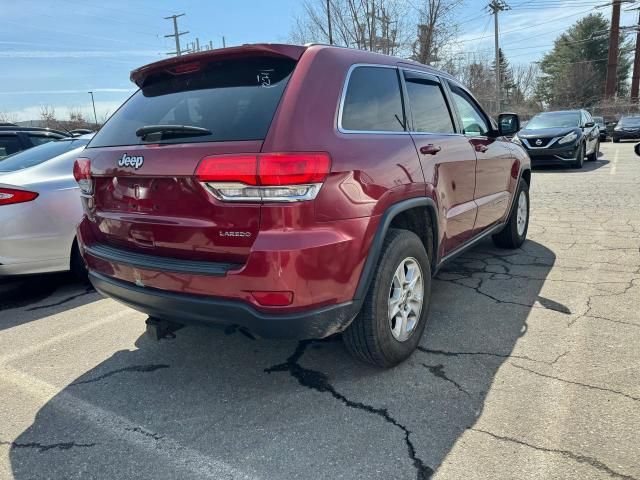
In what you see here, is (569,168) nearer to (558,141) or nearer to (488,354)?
(558,141)

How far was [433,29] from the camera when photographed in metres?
22.8

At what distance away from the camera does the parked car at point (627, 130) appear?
Result: 2294 cm

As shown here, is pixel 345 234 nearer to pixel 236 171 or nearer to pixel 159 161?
pixel 236 171

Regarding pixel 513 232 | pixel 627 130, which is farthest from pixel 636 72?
pixel 513 232

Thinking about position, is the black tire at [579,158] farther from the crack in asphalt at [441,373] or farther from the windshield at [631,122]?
the windshield at [631,122]

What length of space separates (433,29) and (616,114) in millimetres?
24428

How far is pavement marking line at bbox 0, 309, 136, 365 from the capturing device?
3.45m

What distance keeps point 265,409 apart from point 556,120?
14152 millimetres

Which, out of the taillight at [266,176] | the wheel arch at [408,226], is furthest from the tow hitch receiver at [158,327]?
Result: the wheel arch at [408,226]

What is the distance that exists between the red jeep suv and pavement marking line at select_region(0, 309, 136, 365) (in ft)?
3.33

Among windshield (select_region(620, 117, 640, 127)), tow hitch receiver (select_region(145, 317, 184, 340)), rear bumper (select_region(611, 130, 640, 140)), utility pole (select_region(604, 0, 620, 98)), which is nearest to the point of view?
tow hitch receiver (select_region(145, 317, 184, 340))

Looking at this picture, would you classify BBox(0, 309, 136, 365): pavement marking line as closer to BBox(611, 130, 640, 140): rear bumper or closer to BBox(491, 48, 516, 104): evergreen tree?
BBox(611, 130, 640, 140): rear bumper

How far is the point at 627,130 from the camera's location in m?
23.2

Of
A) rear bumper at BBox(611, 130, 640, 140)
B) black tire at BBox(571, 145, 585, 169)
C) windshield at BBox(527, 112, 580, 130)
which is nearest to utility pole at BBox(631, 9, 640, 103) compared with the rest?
rear bumper at BBox(611, 130, 640, 140)
